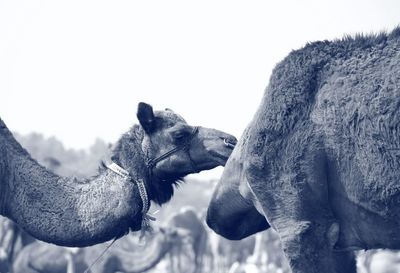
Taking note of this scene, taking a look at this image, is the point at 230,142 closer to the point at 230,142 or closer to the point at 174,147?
the point at 230,142

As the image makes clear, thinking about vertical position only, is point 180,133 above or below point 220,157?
above

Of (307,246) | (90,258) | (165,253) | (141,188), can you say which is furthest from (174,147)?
(165,253)

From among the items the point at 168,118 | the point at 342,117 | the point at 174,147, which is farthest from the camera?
the point at 168,118

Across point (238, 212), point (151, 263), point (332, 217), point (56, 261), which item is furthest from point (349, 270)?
point (151, 263)

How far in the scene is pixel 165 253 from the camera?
57.7ft

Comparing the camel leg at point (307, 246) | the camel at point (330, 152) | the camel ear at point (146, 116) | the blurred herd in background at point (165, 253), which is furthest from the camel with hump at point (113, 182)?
the camel leg at point (307, 246)

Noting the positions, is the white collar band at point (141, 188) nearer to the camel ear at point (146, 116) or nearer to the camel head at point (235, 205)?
the camel ear at point (146, 116)

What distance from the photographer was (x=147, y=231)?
6.64 metres

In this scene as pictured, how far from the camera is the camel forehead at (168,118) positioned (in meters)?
6.74

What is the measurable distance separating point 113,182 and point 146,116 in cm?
61

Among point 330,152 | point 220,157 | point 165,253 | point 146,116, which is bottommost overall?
point 165,253

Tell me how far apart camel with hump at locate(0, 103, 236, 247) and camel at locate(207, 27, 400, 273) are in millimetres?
1428

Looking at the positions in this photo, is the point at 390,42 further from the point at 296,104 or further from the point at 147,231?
the point at 147,231

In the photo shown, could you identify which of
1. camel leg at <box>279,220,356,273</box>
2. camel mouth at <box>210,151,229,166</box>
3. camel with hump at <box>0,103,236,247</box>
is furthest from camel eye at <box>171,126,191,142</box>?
camel leg at <box>279,220,356,273</box>
